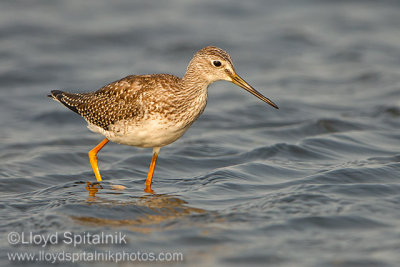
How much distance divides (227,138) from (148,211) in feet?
16.1

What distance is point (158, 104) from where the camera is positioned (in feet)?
36.5

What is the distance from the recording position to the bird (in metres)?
11.1

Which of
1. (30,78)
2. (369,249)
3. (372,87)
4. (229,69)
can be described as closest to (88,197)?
(229,69)

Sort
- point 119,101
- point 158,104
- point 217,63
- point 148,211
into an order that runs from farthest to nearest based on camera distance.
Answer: point 119,101, point 217,63, point 158,104, point 148,211

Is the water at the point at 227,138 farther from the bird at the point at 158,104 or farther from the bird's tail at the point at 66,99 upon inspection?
the bird's tail at the point at 66,99

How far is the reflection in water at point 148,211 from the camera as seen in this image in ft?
32.0

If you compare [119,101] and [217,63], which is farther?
[119,101]

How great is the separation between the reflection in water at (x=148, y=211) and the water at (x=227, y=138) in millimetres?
44

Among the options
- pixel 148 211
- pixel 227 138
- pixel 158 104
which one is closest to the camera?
pixel 148 211

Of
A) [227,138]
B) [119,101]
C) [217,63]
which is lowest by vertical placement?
[227,138]

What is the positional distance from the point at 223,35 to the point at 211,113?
6693mm

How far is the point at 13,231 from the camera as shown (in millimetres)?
9438

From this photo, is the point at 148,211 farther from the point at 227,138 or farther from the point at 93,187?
the point at 227,138

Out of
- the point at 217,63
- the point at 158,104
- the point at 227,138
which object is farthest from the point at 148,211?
the point at 227,138
